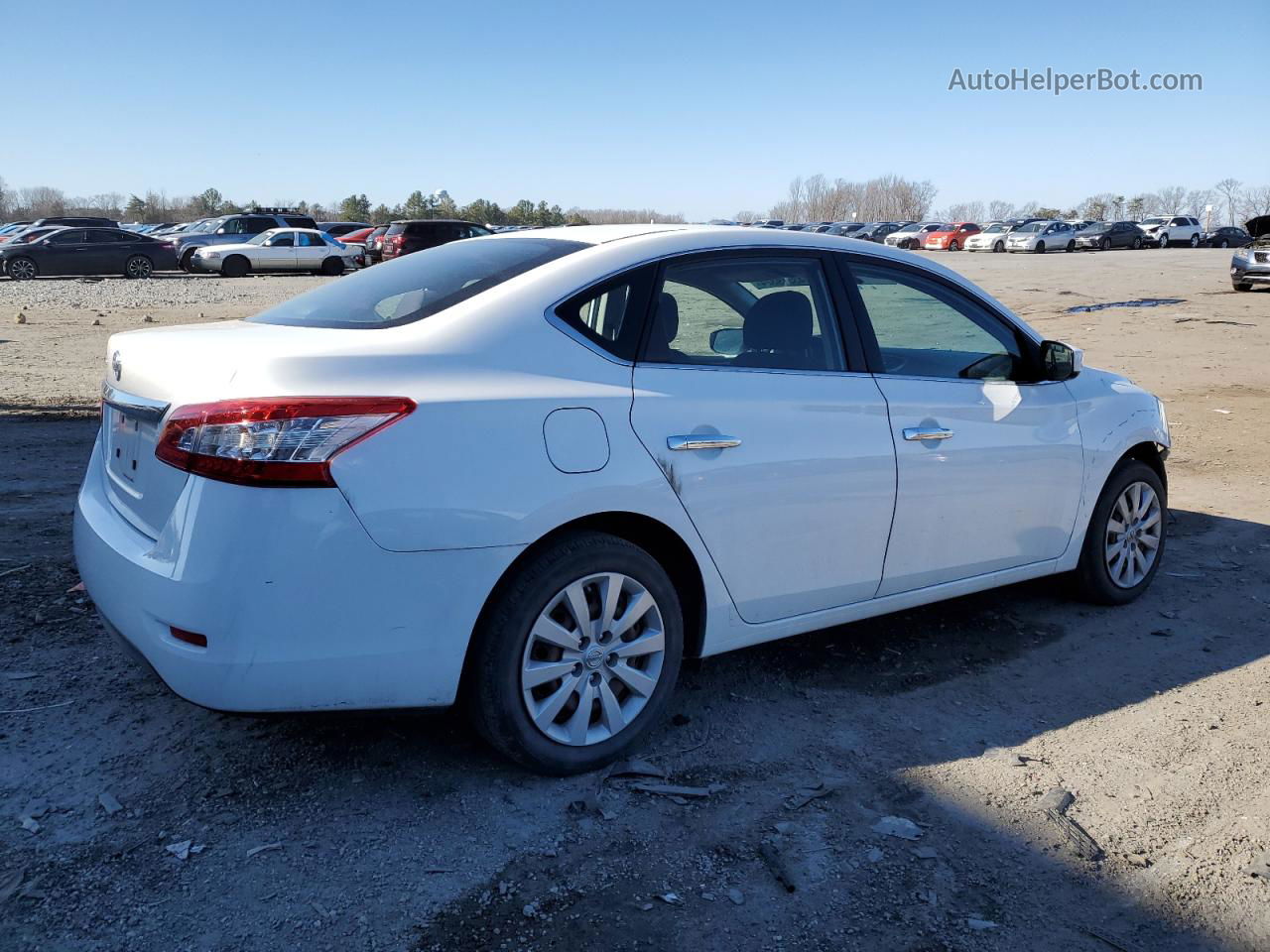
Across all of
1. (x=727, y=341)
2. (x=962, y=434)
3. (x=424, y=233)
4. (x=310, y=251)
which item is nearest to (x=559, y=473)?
(x=727, y=341)

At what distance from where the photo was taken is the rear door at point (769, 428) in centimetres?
336

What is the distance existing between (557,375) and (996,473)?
1.93m

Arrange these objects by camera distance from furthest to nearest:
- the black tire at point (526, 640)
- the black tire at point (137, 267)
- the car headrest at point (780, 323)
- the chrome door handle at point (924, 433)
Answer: the black tire at point (137, 267)
the chrome door handle at point (924, 433)
the car headrest at point (780, 323)
the black tire at point (526, 640)

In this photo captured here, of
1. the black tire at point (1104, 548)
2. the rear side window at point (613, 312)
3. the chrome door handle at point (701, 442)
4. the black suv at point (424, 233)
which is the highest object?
the black suv at point (424, 233)

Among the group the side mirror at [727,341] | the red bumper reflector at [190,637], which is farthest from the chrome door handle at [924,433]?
the red bumper reflector at [190,637]

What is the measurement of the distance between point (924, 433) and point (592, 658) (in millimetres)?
1508

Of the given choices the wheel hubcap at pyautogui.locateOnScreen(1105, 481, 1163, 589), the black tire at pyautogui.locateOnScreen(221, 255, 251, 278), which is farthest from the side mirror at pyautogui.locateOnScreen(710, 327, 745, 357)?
the black tire at pyautogui.locateOnScreen(221, 255, 251, 278)

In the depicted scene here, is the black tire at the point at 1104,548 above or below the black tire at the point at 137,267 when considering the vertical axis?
below

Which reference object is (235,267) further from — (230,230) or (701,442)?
(701,442)

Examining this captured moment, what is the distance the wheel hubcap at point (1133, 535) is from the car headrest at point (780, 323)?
1.92m

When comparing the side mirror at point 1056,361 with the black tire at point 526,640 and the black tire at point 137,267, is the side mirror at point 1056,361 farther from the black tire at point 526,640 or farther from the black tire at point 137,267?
the black tire at point 137,267

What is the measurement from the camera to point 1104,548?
4828mm

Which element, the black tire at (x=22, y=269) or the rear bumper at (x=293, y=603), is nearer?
the rear bumper at (x=293, y=603)

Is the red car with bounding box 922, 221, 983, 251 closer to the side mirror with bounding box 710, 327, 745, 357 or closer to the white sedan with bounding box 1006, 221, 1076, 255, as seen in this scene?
the white sedan with bounding box 1006, 221, 1076, 255
